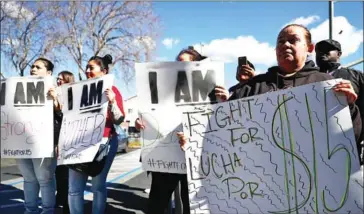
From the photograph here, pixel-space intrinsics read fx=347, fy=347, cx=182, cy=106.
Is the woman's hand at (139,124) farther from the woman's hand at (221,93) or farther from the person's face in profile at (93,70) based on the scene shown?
the person's face in profile at (93,70)

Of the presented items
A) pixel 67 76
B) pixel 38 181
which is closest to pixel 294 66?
pixel 38 181

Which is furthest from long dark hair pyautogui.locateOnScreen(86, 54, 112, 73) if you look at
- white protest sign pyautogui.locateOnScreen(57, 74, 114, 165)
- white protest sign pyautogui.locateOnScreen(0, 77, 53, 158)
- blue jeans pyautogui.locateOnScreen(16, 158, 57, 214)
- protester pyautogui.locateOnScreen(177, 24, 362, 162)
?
protester pyautogui.locateOnScreen(177, 24, 362, 162)

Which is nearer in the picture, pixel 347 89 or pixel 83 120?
pixel 347 89

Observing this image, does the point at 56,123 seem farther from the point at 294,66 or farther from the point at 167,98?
the point at 294,66

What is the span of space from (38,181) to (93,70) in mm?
1271

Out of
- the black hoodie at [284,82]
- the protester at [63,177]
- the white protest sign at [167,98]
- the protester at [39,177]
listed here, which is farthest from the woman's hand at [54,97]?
the black hoodie at [284,82]

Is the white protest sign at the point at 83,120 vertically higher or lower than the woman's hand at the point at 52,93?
lower

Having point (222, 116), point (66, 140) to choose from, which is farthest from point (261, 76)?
point (66, 140)

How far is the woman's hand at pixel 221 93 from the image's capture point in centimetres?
230

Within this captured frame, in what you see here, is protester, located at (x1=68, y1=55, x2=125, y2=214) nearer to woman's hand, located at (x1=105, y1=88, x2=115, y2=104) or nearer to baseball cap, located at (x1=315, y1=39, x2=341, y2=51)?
woman's hand, located at (x1=105, y1=88, x2=115, y2=104)

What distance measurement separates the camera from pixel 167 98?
2514mm

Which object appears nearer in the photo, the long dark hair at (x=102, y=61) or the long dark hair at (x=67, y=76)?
the long dark hair at (x=102, y=61)

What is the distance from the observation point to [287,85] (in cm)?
198

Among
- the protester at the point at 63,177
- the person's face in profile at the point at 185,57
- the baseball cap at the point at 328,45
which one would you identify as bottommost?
the protester at the point at 63,177
